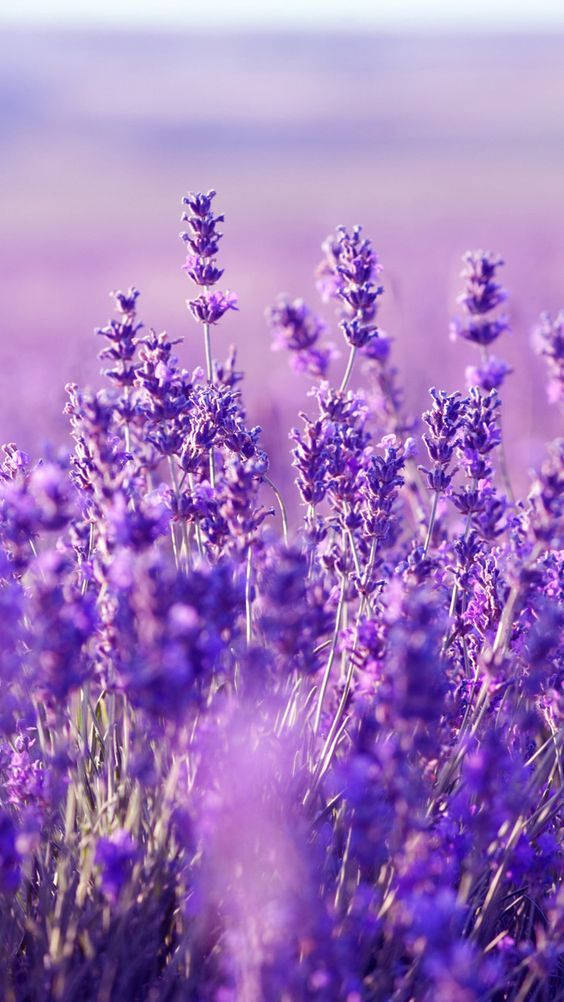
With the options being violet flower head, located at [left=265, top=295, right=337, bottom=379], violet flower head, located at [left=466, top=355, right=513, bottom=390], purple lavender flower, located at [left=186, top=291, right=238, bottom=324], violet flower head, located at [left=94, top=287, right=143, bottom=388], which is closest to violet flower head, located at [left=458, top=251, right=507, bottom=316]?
violet flower head, located at [left=466, top=355, right=513, bottom=390]

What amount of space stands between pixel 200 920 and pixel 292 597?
54 cm

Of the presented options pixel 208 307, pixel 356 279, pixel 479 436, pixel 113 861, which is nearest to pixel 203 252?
pixel 208 307

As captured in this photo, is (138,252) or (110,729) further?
(138,252)

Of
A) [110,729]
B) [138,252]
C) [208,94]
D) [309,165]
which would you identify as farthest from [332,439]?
[208,94]

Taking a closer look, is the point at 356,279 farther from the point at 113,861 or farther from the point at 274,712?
the point at 113,861

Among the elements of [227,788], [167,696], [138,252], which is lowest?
[227,788]

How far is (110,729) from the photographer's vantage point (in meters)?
2.31

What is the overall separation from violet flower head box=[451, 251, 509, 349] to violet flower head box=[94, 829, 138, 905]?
5.68ft

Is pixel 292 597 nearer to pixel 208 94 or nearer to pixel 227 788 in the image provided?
pixel 227 788

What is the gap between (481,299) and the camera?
9.71ft

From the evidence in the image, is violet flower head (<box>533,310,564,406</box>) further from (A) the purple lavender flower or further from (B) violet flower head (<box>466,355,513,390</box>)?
(A) the purple lavender flower

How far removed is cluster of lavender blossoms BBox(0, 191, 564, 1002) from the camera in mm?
1668

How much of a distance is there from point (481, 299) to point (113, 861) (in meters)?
1.85

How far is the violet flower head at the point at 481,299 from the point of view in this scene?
2.95 metres
